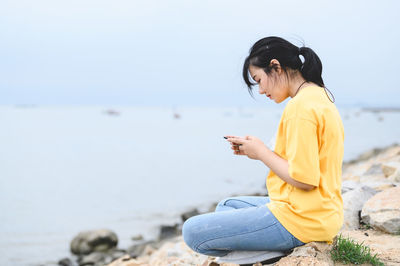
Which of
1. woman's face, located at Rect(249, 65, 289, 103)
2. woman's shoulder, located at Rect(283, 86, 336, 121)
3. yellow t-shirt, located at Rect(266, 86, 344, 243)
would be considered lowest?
yellow t-shirt, located at Rect(266, 86, 344, 243)

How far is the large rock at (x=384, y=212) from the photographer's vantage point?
12.5ft

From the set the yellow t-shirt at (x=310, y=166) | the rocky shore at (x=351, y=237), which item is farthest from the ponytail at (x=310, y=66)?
the rocky shore at (x=351, y=237)

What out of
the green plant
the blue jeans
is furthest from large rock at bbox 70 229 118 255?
the green plant

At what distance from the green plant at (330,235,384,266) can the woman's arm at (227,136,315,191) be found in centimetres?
83

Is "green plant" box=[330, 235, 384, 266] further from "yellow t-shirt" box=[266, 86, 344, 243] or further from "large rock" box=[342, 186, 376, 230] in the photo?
"large rock" box=[342, 186, 376, 230]

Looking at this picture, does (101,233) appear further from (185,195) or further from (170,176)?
(170,176)

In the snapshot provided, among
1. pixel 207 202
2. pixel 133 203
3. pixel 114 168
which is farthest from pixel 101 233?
pixel 114 168

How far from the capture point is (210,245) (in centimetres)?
273

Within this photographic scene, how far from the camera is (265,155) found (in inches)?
101

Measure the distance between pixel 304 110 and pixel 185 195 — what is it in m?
10.5

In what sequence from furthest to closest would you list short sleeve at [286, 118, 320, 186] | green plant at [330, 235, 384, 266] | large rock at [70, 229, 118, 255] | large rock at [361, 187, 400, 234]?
large rock at [70, 229, 118, 255]
large rock at [361, 187, 400, 234]
green plant at [330, 235, 384, 266]
short sleeve at [286, 118, 320, 186]

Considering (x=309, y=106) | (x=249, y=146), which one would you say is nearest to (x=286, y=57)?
(x=309, y=106)

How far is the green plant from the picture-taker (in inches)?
114

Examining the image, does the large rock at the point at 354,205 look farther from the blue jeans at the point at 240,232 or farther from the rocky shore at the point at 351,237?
the blue jeans at the point at 240,232
